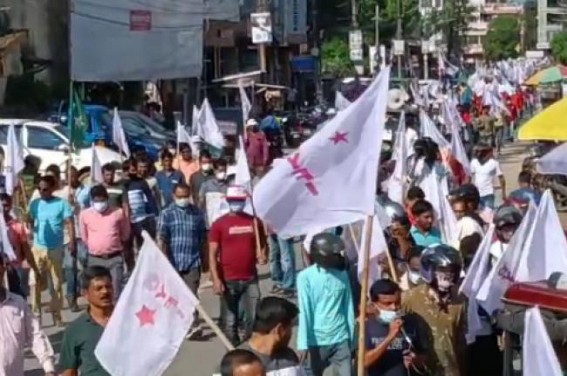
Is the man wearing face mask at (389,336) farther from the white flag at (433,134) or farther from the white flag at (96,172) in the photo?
the white flag at (433,134)

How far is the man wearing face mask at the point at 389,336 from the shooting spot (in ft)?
25.5

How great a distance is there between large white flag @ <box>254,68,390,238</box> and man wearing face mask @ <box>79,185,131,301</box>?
5956mm

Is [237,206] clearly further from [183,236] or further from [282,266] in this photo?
[282,266]

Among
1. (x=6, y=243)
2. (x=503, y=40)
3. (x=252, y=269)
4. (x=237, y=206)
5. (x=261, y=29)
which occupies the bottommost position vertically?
(x=503, y=40)

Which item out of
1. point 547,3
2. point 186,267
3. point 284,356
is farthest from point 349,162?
point 547,3

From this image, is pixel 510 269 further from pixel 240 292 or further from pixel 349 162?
pixel 240 292

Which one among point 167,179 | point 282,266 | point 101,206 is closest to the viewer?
point 101,206

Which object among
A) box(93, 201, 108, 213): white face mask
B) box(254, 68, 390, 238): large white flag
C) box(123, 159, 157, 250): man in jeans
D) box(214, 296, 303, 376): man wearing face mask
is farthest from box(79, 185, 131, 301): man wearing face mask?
box(214, 296, 303, 376): man wearing face mask

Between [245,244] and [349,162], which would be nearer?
[349,162]

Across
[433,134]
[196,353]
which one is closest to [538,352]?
[196,353]

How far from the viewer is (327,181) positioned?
7504 millimetres

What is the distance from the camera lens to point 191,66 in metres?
45.5

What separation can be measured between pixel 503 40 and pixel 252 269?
157935mm

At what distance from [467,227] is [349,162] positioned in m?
3.77
